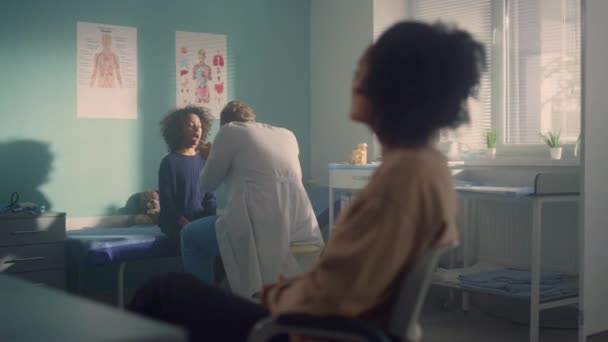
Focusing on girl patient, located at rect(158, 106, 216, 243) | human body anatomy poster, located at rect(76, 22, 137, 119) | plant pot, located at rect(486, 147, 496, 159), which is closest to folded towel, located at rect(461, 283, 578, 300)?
plant pot, located at rect(486, 147, 496, 159)

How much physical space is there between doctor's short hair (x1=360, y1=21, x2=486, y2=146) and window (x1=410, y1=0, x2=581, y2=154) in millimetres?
2609

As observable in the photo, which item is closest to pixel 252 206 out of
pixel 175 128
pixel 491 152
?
pixel 175 128

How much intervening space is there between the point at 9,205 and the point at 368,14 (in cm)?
237

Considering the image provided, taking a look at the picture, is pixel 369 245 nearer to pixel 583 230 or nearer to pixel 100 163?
pixel 583 230

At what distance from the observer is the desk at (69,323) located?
0.96 metres

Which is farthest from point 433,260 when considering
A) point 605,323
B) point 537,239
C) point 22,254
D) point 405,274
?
point 22,254

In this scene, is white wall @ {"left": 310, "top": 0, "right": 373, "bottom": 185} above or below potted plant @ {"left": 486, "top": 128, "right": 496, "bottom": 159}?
above

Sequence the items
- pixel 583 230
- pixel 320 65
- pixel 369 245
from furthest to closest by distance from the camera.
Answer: pixel 320 65 < pixel 583 230 < pixel 369 245

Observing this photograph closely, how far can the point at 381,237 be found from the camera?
1.23m

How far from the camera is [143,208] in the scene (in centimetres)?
430

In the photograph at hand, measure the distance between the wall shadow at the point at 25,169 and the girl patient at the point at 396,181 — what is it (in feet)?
9.39

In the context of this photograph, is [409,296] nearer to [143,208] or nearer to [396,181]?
[396,181]

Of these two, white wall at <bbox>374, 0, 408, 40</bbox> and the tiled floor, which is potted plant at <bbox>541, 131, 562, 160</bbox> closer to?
the tiled floor

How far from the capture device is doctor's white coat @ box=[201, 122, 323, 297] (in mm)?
3152
